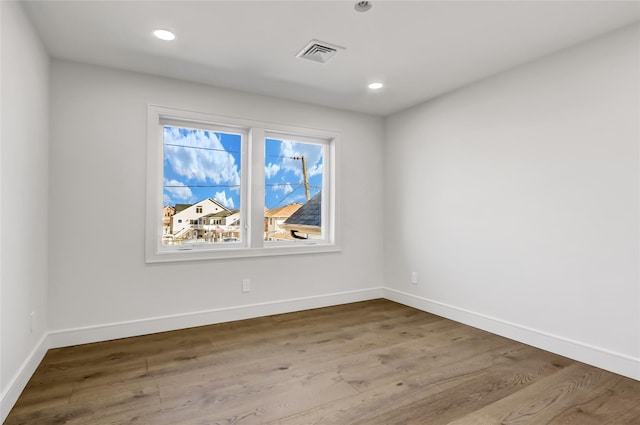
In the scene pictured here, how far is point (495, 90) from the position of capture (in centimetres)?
312

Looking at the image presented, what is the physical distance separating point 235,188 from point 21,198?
5.96 ft

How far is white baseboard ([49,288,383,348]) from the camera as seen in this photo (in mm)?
2789

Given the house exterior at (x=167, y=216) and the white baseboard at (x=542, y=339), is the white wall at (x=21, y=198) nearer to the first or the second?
the house exterior at (x=167, y=216)

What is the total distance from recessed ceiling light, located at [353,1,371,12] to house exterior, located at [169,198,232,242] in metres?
2.27

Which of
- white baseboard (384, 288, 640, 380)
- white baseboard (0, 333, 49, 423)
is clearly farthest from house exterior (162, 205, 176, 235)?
white baseboard (384, 288, 640, 380)

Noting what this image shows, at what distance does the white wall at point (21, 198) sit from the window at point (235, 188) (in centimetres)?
78

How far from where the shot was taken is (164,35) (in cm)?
243

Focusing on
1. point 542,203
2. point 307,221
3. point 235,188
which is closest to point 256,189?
point 235,188

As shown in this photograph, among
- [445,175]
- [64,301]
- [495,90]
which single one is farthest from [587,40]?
[64,301]

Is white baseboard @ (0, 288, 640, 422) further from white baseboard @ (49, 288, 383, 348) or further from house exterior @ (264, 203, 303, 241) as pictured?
house exterior @ (264, 203, 303, 241)

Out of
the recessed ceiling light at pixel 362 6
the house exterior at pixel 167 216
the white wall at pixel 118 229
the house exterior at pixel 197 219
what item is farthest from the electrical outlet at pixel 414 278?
the recessed ceiling light at pixel 362 6

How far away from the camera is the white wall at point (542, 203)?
233cm

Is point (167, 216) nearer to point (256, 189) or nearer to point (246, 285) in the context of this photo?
point (256, 189)

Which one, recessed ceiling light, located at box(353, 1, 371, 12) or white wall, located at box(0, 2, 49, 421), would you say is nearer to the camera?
white wall, located at box(0, 2, 49, 421)
